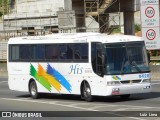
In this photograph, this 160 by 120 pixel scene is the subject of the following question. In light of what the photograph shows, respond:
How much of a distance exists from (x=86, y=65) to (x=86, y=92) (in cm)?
107

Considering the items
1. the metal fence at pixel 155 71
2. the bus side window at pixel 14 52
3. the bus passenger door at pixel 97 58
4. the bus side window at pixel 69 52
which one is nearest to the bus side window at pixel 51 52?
the bus side window at pixel 69 52

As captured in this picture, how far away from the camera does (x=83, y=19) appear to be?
52219mm

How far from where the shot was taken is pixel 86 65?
86.2 ft

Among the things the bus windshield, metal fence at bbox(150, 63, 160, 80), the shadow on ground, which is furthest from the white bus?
metal fence at bbox(150, 63, 160, 80)

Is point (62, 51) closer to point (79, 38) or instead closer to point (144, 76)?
point (79, 38)

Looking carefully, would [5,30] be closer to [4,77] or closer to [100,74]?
[4,77]

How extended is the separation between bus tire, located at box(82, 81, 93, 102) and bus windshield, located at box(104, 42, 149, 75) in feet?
4.21

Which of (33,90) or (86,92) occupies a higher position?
Result: (86,92)

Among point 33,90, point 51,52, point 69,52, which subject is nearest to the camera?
point 69,52

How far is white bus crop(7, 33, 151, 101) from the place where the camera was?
25.4m

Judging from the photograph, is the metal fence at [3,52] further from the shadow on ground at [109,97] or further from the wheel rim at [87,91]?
the wheel rim at [87,91]

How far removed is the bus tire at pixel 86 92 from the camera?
25989 mm

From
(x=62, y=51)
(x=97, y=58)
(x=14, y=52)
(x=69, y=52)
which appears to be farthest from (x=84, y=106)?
(x=14, y=52)

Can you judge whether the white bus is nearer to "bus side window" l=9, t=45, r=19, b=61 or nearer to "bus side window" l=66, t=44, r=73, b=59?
"bus side window" l=66, t=44, r=73, b=59
